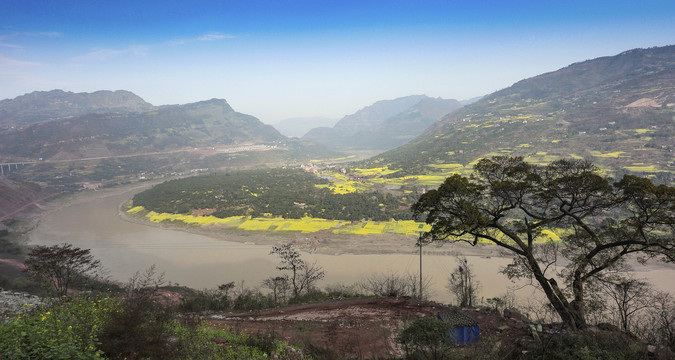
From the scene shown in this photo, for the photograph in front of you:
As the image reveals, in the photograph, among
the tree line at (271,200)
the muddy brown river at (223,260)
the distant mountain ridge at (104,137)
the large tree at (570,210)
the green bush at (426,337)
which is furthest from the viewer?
the distant mountain ridge at (104,137)

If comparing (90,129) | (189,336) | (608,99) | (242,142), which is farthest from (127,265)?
(242,142)

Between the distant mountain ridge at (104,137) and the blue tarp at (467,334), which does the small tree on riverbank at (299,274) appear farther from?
the distant mountain ridge at (104,137)

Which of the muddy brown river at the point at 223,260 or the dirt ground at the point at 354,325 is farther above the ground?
the dirt ground at the point at 354,325

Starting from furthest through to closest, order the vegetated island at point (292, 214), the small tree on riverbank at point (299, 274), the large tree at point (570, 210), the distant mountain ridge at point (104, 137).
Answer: the distant mountain ridge at point (104, 137)
the vegetated island at point (292, 214)
the small tree on riverbank at point (299, 274)
the large tree at point (570, 210)

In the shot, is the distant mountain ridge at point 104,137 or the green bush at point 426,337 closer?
the green bush at point 426,337

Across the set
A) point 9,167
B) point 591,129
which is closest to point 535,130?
point 591,129

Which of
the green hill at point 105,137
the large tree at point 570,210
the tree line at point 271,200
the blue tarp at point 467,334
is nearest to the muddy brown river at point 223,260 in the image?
the tree line at point 271,200

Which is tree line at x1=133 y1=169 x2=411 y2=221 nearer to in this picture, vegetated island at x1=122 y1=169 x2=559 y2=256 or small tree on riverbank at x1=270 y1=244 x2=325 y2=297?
vegetated island at x1=122 y1=169 x2=559 y2=256
